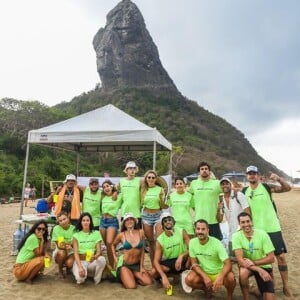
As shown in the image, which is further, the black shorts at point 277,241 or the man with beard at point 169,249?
the man with beard at point 169,249

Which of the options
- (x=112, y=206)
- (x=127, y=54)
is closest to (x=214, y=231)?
(x=112, y=206)

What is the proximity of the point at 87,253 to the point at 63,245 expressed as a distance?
0.47 meters

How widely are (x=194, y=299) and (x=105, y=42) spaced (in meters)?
87.8

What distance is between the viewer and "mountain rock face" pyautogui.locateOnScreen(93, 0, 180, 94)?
84812mm

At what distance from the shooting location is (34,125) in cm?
3681

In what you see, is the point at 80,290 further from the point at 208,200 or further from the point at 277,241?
the point at 277,241

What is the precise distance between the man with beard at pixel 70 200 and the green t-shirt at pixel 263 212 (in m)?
2.92

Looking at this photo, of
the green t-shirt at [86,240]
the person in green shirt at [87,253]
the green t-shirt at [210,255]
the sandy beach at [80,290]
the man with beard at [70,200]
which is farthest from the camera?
the man with beard at [70,200]

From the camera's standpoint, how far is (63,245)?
17.8 ft

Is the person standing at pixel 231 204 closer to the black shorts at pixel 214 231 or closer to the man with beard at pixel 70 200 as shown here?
the black shorts at pixel 214 231

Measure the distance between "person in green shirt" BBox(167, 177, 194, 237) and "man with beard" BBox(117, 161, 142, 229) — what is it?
0.51m

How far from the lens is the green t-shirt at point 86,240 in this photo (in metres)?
5.19

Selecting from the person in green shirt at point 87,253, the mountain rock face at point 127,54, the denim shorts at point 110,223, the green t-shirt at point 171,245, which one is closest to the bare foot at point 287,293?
the green t-shirt at point 171,245

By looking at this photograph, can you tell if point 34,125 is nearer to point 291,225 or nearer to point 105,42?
point 291,225
